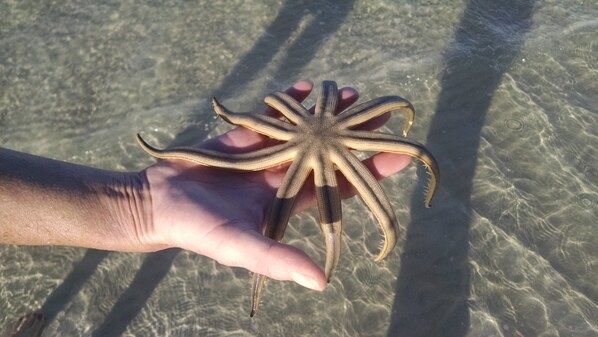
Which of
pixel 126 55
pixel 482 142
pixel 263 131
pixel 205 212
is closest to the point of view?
pixel 205 212

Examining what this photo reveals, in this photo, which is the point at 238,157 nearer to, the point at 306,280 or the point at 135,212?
the point at 135,212

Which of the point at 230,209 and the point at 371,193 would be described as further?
the point at 371,193

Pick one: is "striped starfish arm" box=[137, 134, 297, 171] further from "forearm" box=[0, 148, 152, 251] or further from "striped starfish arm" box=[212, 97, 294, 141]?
"forearm" box=[0, 148, 152, 251]

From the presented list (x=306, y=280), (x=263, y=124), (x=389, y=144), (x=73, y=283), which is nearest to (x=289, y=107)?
(x=263, y=124)

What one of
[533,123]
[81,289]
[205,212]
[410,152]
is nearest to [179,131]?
[81,289]

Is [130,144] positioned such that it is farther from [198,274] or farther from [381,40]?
[381,40]

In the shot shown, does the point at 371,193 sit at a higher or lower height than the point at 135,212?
higher

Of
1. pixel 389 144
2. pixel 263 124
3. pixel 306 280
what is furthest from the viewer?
pixel 263 124
